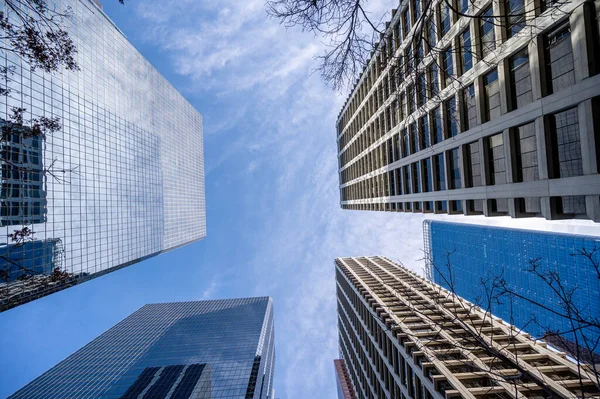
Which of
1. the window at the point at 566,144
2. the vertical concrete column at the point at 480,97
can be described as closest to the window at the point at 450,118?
the vertical concrete column at the point at 480,97

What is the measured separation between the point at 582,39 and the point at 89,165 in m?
72.0

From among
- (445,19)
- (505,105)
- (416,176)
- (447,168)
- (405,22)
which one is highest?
(405,22)

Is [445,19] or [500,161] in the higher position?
[445,19]

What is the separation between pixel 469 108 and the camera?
2300cm

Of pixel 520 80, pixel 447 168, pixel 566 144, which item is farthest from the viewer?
pixel 447 168

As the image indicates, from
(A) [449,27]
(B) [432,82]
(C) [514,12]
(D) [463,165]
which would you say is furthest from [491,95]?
(B) [432,82]

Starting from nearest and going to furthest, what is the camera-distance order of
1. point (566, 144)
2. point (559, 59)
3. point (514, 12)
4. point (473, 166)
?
1. point (559, 59)
2. point (566, 144)
3. point (514, 12)
4. point (473, 166)

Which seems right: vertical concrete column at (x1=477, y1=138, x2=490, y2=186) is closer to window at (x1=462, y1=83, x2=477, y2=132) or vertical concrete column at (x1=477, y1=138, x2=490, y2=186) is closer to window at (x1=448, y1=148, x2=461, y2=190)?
window at (x1=462, y1=83, x2=477, y2=132)

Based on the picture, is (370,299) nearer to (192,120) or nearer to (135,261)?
(135,261)

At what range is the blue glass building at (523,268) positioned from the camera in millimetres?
54156

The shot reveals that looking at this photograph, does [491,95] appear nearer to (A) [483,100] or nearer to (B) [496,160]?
(A) [483,100]

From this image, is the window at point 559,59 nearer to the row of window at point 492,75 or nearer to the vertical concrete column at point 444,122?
the row of window at point 492,75

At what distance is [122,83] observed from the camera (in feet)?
246

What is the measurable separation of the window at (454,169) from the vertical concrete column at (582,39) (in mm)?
11542
